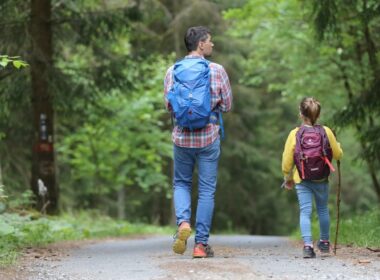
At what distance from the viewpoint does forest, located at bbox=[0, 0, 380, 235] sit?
12.2 m

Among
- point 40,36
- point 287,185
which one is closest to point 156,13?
point 40,36

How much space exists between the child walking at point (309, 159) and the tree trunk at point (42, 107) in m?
6.63

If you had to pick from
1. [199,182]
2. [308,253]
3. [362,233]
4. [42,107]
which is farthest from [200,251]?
[42,107]

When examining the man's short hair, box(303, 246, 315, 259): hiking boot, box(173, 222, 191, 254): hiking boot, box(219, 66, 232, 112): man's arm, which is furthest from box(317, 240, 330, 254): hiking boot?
the man's short hair

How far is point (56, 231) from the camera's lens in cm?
1131

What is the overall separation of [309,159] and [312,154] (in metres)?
0.06

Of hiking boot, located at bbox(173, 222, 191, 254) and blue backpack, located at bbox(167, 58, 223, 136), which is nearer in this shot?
hiking boot, located at bbox(173, 222, 191, 254)

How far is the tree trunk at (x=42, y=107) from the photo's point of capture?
12.4 m

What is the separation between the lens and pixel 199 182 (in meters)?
6.82

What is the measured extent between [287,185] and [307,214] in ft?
1.27

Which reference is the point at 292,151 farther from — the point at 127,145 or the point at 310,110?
the point at 127,145

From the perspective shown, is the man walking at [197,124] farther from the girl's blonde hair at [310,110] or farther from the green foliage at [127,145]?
the green foliage at [127,145]

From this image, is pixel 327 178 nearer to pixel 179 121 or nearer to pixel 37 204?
pixel 179 121

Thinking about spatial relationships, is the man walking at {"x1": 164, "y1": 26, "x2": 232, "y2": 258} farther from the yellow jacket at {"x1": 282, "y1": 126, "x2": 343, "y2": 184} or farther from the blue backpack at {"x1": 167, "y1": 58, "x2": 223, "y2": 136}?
the yellow jacket at {"x1": 282, "y1": 126, "x2": 343, "y2": 184}
